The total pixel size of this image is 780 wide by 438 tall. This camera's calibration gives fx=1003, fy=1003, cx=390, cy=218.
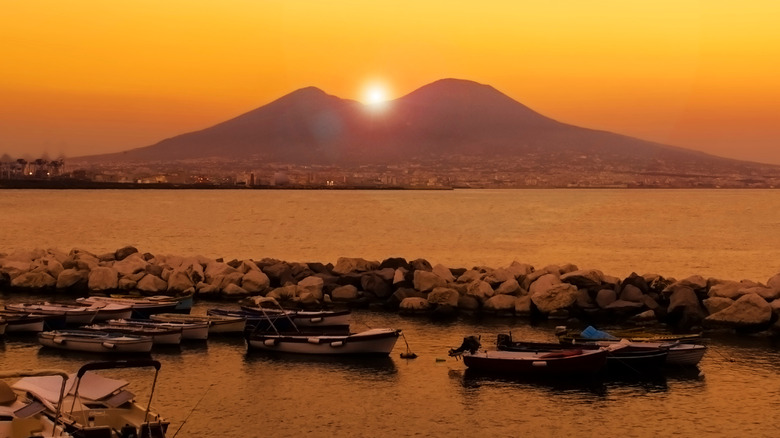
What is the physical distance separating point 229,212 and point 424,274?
4382 inches

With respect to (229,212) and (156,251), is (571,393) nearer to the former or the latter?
(156,251)

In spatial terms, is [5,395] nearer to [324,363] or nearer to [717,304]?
[324,363]

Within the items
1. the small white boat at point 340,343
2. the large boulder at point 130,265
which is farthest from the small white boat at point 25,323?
the large boulder at point 130,265

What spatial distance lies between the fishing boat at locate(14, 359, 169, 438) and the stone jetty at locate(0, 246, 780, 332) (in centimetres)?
1990

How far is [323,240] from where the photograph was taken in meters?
89.4

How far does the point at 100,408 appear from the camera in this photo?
58.8 ft

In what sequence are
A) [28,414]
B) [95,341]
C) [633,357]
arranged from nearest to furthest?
1. [28,414]
2. [633,357]
3. [95,341]

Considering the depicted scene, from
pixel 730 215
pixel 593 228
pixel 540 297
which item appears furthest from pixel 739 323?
pixel 730 215

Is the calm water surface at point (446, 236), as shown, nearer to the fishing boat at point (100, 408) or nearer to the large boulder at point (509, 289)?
the large boulder at point (509, 289)

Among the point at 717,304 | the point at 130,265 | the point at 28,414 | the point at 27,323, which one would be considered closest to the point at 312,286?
the point at 130,265

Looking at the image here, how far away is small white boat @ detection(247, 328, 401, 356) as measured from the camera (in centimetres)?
2948

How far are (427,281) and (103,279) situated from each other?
14.0 metres

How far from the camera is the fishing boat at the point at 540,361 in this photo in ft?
88.0

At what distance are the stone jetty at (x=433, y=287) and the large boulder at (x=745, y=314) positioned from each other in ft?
0.11
